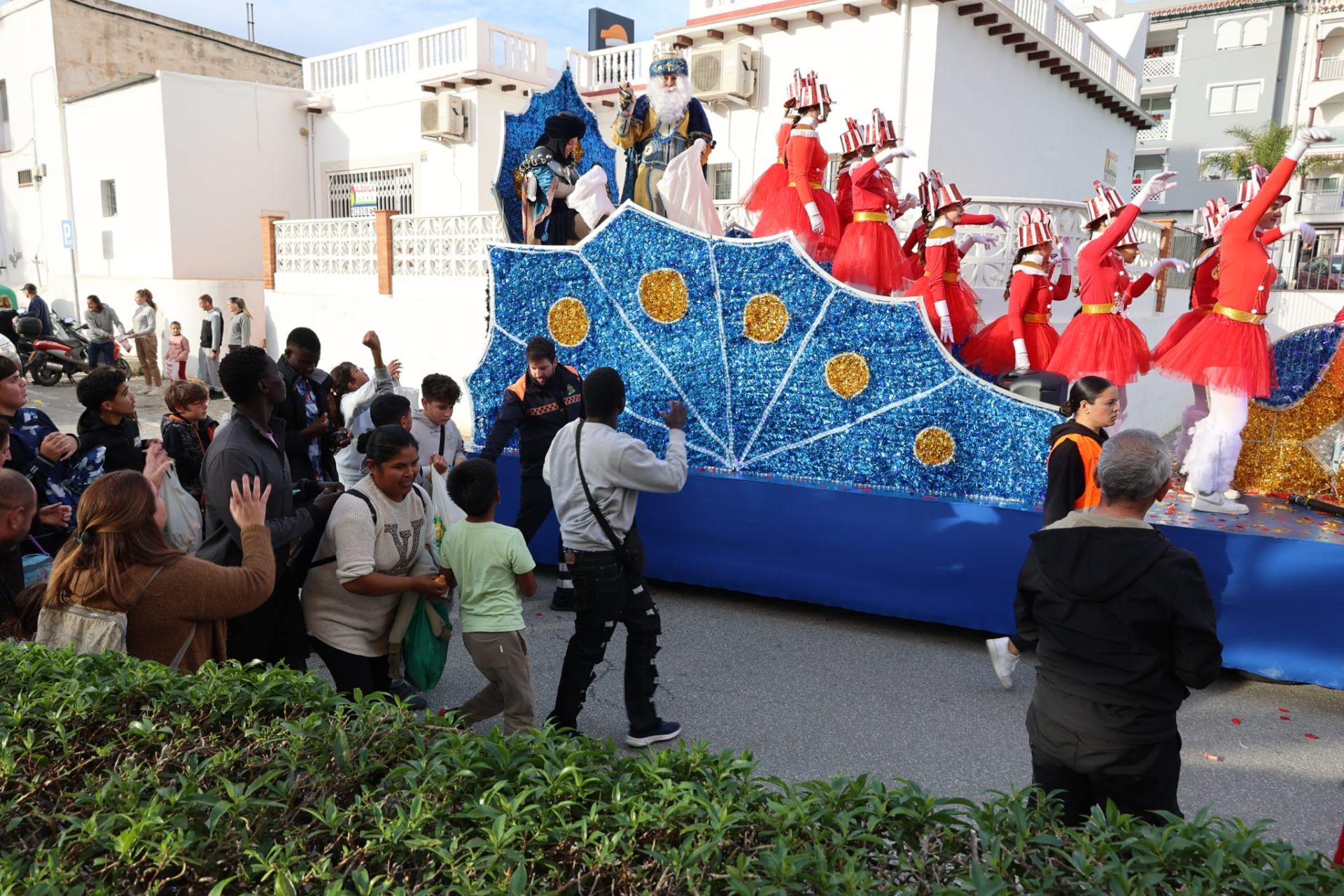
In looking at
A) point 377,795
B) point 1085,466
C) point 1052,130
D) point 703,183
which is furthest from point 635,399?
point 1052,130

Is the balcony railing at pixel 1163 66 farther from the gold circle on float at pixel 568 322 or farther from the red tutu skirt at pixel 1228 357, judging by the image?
the gold circle on float at pixel 568 322

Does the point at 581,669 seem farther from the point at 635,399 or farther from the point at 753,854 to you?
the point at 635,399

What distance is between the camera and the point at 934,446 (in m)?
4.90

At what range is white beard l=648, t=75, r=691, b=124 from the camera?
648 cm

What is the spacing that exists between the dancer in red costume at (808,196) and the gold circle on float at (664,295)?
1.08 meters

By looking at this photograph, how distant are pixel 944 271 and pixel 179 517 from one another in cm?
461

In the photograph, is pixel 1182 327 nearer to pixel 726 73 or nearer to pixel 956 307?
pixel 956 307

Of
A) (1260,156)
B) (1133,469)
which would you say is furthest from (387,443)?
(1260,156)

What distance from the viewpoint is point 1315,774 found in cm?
367

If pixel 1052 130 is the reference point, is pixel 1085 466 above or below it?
below

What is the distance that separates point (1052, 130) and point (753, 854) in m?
15.1

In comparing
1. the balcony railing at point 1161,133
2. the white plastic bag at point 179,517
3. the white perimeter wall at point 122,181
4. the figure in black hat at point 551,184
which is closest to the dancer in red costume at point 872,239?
the figure in black hat at point 551,184

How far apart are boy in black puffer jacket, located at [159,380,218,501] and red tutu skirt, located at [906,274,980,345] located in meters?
4.21

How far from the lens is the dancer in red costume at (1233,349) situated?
14.8 ft
